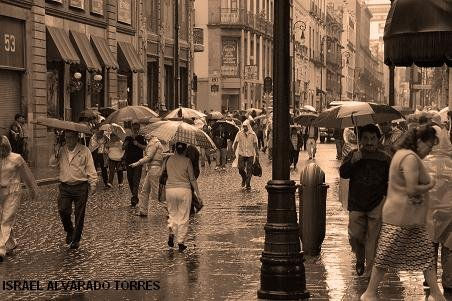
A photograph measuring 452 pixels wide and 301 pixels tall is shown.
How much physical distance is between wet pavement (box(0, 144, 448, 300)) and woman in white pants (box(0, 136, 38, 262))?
0.39 metres

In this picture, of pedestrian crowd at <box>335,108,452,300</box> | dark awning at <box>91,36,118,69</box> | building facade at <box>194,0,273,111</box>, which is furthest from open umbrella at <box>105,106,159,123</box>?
building facade at <box>194,0,273,111</box>

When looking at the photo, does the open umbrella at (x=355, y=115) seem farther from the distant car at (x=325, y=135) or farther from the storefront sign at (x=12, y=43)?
the distant car at (x=325, y=135)

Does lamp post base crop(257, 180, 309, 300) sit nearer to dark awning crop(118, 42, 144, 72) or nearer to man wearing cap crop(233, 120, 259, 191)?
man wearing cap crop(233, 120, 259, 191)

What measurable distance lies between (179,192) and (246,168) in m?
11.9

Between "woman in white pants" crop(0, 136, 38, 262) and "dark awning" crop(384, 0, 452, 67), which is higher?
"dark awning" crop(384, 0, 452, 67)

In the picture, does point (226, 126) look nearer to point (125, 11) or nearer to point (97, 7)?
point (97, 7)

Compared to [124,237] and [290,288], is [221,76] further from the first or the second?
[290,288]

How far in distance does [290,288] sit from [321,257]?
11.1 ft

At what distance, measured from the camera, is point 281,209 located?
989 cm

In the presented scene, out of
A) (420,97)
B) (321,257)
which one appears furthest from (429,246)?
(420,97)

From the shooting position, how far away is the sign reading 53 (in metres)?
32.2

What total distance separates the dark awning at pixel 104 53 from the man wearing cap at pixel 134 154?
66.6ft

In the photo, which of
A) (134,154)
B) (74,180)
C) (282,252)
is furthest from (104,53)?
(282,252)

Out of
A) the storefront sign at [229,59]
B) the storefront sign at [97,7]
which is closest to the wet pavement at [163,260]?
the storefront sign at [97,7]
